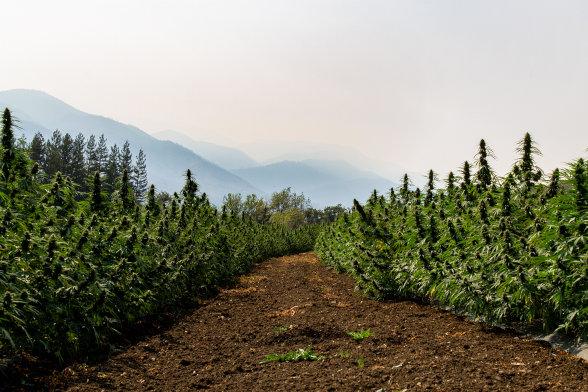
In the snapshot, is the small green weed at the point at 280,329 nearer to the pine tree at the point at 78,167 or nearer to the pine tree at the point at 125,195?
the pine tree at the point at 125,195

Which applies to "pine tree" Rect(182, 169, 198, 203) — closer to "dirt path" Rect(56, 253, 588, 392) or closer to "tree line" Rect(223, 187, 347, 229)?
"dirt path" Rect(56, 253, 588, 392)

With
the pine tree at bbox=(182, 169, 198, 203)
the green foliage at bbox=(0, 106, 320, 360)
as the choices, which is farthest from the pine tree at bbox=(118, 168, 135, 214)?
A: the pine tree at bbox=(182, 169, 198, 203)

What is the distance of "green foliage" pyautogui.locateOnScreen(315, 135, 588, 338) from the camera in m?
3.45

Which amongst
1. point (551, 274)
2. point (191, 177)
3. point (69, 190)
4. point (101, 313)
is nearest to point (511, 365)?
point (551, 274)

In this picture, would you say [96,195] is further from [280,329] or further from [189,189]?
[280,329]

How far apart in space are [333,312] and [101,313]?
382 centimetres

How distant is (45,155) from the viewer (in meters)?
62.4

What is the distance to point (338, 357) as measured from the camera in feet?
12.8

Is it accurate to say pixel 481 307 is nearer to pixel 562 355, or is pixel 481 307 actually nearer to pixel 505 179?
pixel 562 355

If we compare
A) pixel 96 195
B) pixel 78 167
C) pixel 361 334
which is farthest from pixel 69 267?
pixel 78 167

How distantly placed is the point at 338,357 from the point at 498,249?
2365 mm

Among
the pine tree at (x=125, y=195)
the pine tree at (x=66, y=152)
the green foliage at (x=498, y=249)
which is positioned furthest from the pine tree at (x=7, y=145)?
the pine tree at (x=66, y=152)

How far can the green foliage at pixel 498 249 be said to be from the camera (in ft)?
11.3

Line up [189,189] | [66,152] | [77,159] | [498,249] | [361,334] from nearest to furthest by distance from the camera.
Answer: [498,249] < [361,334] < [189,189] < [66,152] < [77,159]
